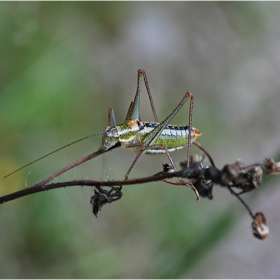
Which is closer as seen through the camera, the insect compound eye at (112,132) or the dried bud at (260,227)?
the dried bud at (260,227)

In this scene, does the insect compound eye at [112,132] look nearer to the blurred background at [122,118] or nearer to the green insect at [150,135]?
the green insect at [150,135]

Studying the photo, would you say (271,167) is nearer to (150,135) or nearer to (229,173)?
(229,173)

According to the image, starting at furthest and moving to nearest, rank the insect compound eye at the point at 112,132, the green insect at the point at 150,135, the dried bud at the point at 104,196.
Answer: the green insect at the point at 150,135
the insect compound eye at the point at 112,132
the dried bud at the point at 104,196

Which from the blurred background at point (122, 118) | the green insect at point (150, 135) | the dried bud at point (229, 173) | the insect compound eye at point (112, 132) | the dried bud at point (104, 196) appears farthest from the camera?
the blurred background at point (122, 118)

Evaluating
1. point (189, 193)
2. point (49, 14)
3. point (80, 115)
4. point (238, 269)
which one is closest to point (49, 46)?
point (49, 14)

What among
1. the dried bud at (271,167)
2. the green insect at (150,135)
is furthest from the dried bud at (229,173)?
the green insect at (150,135)

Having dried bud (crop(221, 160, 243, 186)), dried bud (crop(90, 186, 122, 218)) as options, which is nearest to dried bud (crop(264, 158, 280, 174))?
dried bud (crop(221, 160, 243, 186))

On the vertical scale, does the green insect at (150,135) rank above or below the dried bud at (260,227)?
above

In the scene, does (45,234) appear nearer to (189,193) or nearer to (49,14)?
(189,193)
